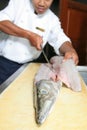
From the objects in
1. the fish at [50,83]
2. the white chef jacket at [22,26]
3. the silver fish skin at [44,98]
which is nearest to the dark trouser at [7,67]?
the white chef jacket at [22,26]

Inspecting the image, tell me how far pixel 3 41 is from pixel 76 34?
3.54 feet

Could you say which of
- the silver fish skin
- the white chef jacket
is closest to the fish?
the silver fish skin

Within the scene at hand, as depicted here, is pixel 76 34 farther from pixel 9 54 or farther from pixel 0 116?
pixel 0 116

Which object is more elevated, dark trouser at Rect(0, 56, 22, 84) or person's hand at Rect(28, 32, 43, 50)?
person's hand at Rect(28, 32, 43, 50)

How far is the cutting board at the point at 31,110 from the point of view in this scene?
997 millimetres

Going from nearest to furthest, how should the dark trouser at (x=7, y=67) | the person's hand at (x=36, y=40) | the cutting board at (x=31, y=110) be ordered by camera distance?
Result: the cutting board at (x=31, y=110)
the person's hand at (x=36, y=40)
the dark trouser at (x=7, y=67)

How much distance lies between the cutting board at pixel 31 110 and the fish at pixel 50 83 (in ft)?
0.08

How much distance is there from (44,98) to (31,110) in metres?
0.07

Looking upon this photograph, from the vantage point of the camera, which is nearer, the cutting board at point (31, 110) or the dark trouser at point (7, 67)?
the cutting board at point (31, 110)

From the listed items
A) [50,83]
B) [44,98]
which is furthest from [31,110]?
[50,83]

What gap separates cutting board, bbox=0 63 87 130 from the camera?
1.00 m

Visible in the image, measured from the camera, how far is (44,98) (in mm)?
1108

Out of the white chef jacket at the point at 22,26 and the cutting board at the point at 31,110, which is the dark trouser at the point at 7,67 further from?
the cutting board at the point at 31,110

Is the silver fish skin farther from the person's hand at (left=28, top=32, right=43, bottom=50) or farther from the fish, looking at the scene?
the person's hand at (left=28, top=32, right=43, bottom=50)
